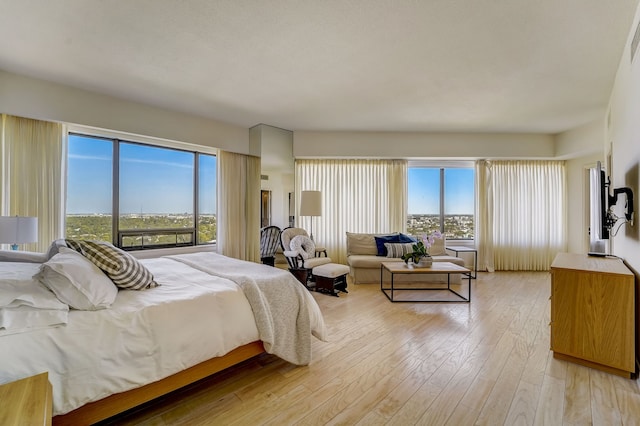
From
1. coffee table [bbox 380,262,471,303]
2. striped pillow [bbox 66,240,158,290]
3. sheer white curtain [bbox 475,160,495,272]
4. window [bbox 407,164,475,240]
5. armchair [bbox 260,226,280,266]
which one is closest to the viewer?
striped pillow [bbox 66,240,158,290]

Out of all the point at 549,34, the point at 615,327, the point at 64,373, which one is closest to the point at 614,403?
the point at 615,327

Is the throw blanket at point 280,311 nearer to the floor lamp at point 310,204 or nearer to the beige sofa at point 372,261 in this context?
the beige sofa at point 372,261

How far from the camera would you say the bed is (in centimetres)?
130

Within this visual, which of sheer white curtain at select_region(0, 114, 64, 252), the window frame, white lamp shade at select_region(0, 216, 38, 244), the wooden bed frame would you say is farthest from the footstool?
sheer white curtain at select_region(0, 114, 64, 252)

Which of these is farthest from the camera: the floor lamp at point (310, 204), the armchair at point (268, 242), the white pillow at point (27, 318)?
the armchair at point (268, 242)

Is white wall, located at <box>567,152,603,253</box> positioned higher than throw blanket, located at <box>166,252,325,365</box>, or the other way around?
white wall, located at <box>567,152,603,253</box>

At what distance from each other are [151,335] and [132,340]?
0.09 m

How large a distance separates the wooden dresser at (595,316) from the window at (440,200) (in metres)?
3.65

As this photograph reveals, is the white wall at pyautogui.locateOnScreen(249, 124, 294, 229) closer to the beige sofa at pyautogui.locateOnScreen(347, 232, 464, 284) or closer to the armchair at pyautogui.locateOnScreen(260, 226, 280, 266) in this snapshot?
the armchair at pyautogui.locateOnScreen(260, 226, 280, 266)

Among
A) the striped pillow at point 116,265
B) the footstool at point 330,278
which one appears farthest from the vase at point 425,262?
the striped pillow at point 116,265

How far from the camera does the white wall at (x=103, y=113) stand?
10.1 ft

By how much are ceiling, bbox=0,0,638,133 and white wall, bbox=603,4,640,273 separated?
0.24 m

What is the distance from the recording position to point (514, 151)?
5.46 m

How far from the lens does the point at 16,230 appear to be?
98.8 inches
